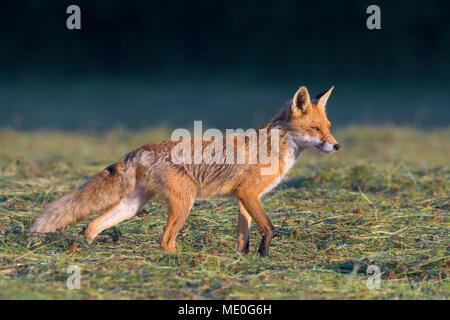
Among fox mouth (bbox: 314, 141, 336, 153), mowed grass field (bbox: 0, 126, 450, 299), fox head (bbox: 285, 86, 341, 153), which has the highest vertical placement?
fox head (bbox: 285, 86, 341, 153)

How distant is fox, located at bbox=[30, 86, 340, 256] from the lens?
5.84 m

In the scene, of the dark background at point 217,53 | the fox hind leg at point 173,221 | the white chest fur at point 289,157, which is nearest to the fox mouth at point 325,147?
the white chest fur at point 289,157

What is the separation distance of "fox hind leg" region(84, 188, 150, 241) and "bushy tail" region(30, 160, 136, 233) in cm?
6

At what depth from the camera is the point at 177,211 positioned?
5859 mm

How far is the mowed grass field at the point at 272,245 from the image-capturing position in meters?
4.75

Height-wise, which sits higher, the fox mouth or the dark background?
the dark background

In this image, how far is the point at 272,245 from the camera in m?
6.13

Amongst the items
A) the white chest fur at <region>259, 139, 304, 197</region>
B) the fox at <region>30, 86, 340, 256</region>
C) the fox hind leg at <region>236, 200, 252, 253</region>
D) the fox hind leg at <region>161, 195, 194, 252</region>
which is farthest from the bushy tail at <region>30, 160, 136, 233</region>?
the white chest fur at <region>259, 139, 304, 197</region>

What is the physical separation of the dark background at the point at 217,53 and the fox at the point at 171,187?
12.8 metres

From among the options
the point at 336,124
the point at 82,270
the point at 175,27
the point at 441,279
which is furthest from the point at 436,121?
the point at 82,270

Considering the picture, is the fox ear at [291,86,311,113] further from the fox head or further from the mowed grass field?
the mowed grass field

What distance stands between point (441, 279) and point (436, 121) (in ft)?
39.4

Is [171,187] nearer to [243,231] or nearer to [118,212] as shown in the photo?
[118,212]

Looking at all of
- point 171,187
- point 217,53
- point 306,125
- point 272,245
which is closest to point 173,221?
point 171,187
